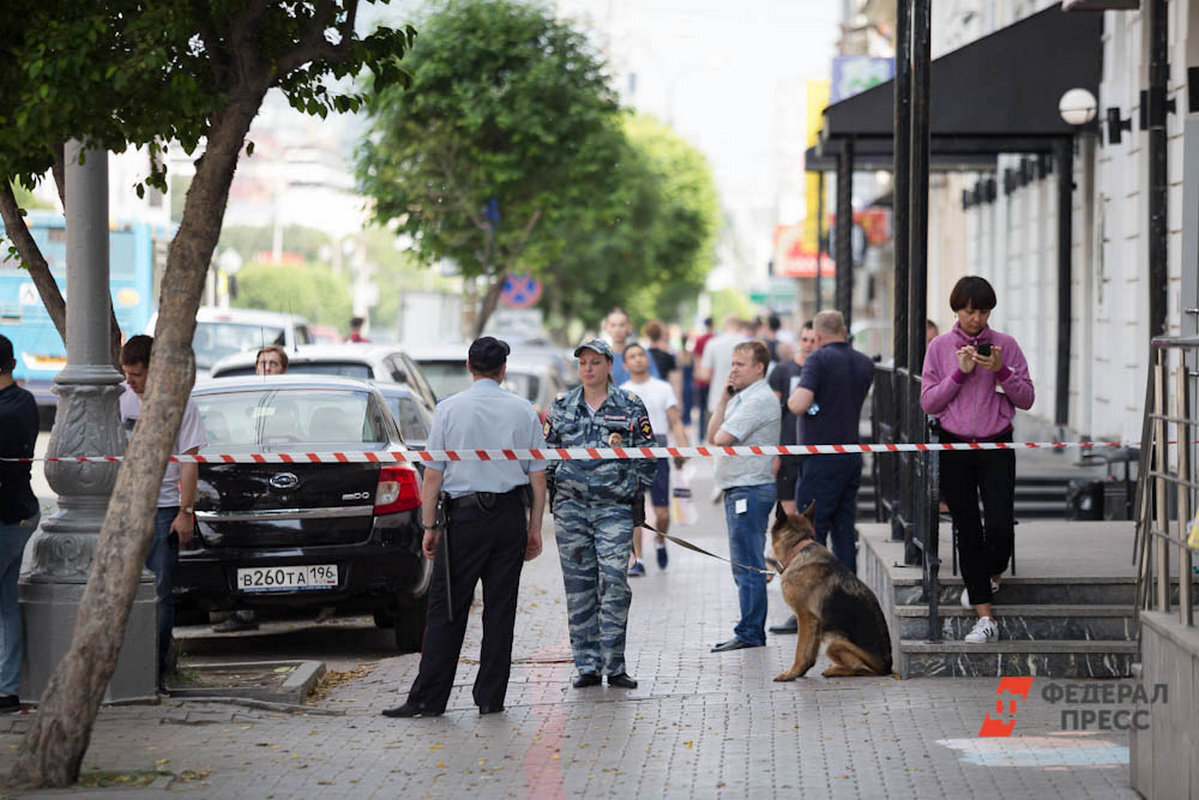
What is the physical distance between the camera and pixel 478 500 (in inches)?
336

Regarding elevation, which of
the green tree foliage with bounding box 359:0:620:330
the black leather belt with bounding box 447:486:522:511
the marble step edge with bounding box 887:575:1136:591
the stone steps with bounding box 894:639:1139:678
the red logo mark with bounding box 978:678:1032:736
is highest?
the green tree foliage with bounding box 359:0:620:330

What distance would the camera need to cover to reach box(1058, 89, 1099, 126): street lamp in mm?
15586

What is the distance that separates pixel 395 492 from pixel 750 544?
2.05 metres

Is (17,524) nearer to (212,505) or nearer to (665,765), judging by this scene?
(212,505)

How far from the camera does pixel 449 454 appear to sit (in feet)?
27.9

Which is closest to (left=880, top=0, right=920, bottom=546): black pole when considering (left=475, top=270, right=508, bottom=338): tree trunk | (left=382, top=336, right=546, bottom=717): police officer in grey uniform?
(left=382, top=336, right=546, bottom=717): police officer in grey uniform

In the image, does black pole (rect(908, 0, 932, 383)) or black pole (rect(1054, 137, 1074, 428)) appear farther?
black pole (rect(1054, 137, 1074, 428))

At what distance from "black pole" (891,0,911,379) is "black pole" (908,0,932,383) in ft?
2.04

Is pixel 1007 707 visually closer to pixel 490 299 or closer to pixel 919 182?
pixel 919 182

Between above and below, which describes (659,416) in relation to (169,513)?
above

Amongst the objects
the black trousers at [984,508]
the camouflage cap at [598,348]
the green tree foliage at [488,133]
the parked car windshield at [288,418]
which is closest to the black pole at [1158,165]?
the black trousers at [984,508]

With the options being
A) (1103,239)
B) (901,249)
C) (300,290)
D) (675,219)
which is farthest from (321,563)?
(300,290)

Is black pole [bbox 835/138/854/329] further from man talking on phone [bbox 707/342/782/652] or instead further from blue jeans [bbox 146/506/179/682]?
blue jeans [bbox 146/506/179/682]

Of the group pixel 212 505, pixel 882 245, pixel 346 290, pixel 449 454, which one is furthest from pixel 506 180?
pixel 346 290
